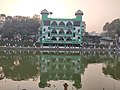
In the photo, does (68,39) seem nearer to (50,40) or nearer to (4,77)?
(50,40)

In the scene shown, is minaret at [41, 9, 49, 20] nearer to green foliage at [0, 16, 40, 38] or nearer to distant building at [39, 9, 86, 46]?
distant building at [39, 9, 86, 46]

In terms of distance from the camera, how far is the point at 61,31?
161ft

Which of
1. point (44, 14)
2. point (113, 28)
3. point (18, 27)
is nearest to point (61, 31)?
point (44, 14)

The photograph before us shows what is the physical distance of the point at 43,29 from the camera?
48.3 meters

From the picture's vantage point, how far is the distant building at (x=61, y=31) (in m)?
47.9

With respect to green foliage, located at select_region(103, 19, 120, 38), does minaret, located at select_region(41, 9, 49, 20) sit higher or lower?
higher

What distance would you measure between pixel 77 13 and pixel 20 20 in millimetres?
11816

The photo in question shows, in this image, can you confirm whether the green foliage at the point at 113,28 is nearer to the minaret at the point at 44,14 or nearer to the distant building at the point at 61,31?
the distant building at the point at 61,31

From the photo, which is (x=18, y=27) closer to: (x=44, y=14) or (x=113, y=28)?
(x=44, y=14)

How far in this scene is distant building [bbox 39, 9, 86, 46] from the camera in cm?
4791

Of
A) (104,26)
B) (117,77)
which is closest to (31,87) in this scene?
(117,77)

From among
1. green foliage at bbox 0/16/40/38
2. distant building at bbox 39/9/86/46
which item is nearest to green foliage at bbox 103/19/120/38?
distant building at bbox 39/9/86/46

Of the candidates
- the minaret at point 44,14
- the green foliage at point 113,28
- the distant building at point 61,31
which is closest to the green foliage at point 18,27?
the distant building at point 61,31

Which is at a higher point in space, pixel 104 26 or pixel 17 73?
pixel 104 26
